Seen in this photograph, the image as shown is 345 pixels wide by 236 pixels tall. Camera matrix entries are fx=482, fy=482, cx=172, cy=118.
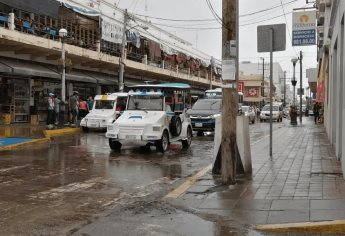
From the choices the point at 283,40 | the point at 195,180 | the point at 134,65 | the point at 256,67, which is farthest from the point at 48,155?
the point at 256,67

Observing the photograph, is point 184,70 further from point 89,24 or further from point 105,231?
point 105,231

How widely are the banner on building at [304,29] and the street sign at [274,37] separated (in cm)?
1208

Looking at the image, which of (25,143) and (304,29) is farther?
(304,29)

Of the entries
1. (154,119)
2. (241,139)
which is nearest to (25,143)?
(154,119)

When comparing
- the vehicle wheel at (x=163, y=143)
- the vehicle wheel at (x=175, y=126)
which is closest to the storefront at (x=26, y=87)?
the vehicle wheel at (x=175, y=126)

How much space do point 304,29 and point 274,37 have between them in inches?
488

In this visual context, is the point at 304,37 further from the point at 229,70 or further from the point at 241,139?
the point at 229,70

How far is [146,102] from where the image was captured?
1623 cm

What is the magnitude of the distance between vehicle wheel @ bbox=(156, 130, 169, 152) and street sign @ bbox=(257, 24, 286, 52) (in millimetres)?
4515

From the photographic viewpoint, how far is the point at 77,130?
81.0 feet

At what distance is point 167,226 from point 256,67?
12581 cm

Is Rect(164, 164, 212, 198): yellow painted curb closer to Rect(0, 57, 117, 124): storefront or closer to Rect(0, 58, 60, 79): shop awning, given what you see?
Rect(0, 57, 117, 124): storefront

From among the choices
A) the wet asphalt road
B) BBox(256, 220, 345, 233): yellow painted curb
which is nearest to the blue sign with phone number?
the wet asphalt road

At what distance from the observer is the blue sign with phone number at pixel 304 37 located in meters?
24.0
